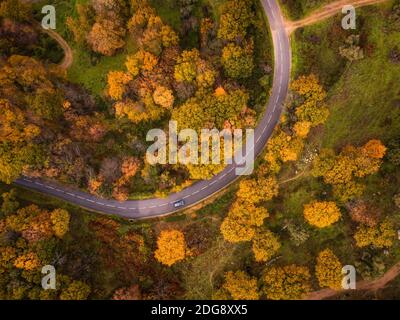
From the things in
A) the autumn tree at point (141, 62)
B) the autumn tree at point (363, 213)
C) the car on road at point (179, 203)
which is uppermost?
the autumn tree at point (141, 62)

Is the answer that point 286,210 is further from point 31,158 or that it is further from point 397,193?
point 31,158

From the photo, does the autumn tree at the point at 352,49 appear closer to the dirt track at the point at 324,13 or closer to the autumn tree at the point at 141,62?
the dirt track at the point at 324,13

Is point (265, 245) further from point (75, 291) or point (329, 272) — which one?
point (75, 291)

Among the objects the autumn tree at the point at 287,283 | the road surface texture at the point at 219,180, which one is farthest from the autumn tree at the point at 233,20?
the autumn tree at the point at 287,283

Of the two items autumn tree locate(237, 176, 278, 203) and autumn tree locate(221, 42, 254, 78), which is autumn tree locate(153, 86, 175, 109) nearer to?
autumn tree locate(221, 42, 254, 78)

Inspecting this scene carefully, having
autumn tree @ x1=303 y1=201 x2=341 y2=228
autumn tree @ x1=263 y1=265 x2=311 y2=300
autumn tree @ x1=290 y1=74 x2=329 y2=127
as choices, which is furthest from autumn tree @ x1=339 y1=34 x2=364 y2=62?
autumn tree @ x1=263 y1=265 x2=311 y2=300

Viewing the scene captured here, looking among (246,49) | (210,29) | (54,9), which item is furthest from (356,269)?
(54,9)
